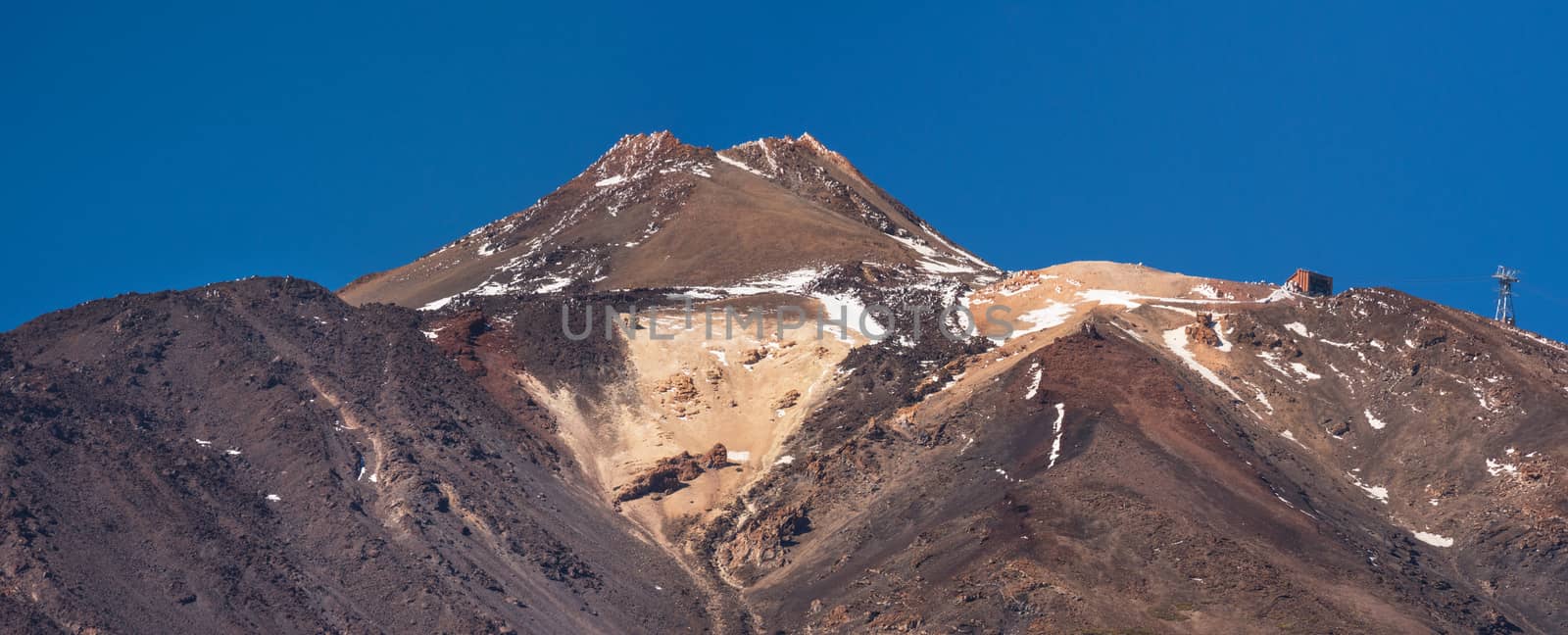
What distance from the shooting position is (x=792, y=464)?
413 ft

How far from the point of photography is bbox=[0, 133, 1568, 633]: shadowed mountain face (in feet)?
332

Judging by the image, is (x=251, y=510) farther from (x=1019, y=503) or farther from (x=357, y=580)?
(x=1019, y=503)

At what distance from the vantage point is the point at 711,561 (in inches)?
4673

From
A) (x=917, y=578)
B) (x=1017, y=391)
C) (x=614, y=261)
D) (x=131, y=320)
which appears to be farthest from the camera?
(x=614, y=261)

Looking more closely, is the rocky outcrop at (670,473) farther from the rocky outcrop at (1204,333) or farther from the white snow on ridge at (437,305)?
the white snow on ridge at (437,305)

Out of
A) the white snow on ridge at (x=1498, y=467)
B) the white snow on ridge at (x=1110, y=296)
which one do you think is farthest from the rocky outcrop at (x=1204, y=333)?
the white snow on ridge at (x=1498, y=467)

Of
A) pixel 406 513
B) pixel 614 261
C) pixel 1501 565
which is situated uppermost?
pixel 614 261

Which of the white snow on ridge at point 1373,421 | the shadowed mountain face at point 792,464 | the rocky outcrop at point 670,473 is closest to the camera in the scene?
the shadowed mountain face at point 792,464

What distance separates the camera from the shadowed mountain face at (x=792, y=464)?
3979 inches

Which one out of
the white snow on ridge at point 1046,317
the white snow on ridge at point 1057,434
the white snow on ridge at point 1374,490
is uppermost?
the white snow on ridge at point 1046,317

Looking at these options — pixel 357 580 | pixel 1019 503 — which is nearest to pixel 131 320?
pixel 357 580

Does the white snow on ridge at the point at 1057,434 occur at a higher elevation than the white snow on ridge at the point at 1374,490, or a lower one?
higher

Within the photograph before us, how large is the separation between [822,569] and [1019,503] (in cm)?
1204

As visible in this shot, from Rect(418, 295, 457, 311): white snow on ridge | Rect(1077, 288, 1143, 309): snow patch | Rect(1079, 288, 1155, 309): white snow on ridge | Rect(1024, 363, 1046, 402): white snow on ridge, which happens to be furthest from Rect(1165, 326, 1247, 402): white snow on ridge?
Rect(418, 295, 457, 311): white snow on ridge
